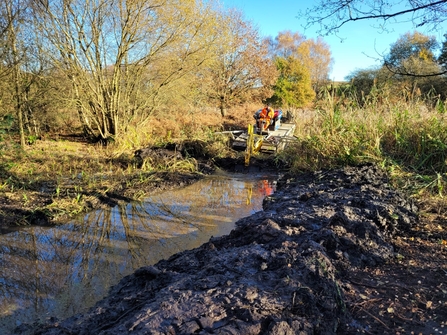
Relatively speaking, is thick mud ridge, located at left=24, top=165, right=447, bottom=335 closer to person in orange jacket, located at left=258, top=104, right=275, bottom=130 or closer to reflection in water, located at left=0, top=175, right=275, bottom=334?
reflection in water, located at left=0, top=175, right=275, bottom=334

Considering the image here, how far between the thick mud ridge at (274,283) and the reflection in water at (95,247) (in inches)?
21.7

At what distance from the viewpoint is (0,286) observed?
12.5ft

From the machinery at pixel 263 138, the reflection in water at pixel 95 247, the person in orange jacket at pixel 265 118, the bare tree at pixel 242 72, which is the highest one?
the bare tree at pixel 242 72

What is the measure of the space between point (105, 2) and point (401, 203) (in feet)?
33.2

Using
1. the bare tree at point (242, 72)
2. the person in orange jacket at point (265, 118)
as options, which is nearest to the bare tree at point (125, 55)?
the person in orange jacket at point (265, 118)

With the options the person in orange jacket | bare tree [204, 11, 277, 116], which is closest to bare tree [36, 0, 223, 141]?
the person in orange jacket

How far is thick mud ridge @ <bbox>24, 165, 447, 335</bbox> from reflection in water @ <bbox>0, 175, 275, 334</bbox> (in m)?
0.55

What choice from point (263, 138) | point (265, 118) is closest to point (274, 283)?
point (263, 138)

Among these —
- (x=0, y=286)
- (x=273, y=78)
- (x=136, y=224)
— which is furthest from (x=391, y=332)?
(x=273, y=78)

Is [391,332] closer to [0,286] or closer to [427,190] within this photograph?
[427,190]

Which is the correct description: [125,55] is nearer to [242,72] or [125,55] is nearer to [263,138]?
[263,138]

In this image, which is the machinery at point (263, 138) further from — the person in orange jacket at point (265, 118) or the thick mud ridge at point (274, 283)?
the thick mud ridge at point (274, 283)

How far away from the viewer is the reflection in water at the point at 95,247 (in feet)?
11.8

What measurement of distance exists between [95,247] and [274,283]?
129 inches
